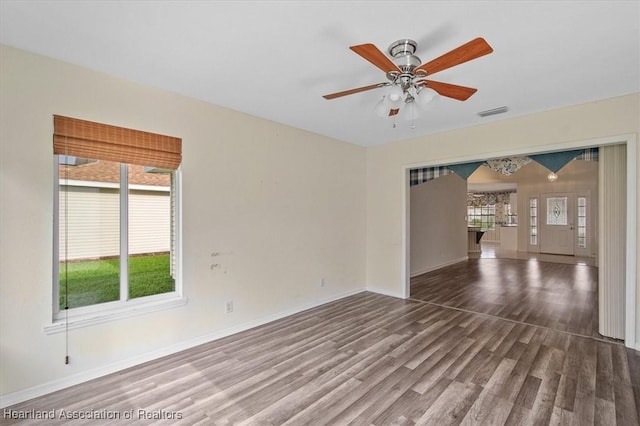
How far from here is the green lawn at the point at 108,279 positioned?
2457 millimetres

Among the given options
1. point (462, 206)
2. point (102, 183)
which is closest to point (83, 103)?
point (102, 183)

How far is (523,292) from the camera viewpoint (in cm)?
497

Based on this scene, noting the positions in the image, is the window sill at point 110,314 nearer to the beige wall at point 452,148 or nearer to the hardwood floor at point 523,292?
the beige wall at point 452,148

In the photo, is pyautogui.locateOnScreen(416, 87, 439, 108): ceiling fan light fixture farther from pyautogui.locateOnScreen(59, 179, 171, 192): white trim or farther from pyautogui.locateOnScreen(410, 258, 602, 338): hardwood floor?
pyautogui.locateOnScreen(410, 258, 602, 338): hardwood floor

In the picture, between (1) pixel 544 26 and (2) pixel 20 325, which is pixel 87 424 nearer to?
(2) pixel 20 325

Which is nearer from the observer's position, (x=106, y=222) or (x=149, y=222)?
(x=106, y=222)

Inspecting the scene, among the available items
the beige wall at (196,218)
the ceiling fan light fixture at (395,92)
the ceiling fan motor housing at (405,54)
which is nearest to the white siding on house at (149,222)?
the beige wall at (196,218)

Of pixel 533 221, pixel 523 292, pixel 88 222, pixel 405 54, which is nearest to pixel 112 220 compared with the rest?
pixel 88 222

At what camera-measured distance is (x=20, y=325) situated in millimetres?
2154

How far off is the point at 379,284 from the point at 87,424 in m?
4.03

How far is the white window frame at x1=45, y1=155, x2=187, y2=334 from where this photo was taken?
7.70 ft

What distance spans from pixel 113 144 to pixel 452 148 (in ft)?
13.2

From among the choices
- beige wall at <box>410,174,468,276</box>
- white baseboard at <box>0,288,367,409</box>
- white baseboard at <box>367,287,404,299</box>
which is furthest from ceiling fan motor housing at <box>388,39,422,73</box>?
beige wall at <box>410,174,468,276</box>

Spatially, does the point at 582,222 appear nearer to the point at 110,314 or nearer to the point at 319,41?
the point at 319,41
